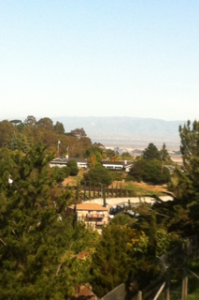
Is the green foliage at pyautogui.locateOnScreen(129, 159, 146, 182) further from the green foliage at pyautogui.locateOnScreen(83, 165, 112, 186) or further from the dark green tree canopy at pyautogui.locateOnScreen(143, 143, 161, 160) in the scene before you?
the dark green tree canopy at pyautogui.locateOnScreen(143, 143, 161, 160)

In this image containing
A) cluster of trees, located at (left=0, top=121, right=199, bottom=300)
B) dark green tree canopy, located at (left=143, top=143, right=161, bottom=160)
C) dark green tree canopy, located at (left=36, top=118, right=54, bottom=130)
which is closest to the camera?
cluster of trees, located at (left=0, top=121, right=199, bottom=300)

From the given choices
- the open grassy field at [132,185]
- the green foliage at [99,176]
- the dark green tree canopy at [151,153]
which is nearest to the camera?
the green foliage at [99,176]

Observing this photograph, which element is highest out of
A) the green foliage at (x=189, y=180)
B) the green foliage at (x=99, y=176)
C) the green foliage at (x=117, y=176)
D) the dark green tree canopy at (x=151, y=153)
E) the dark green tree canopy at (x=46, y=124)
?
the green foliage at (x=189, y=180)

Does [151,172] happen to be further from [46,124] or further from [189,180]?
[46,124]

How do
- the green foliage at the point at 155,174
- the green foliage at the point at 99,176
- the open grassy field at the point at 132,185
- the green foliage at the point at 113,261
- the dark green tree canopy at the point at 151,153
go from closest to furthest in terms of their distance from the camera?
the green foliage at the point at 113,261
the green foliage at the point at 99,176
the open grassy field at the point at 132,185
the green foliage at the point at 155,174
the dark green tree canopy at the point at 151,153

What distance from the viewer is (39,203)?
61.6 ft

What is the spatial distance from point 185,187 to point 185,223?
6.16 feet

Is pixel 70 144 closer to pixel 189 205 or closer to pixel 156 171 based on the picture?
pixel 156 171

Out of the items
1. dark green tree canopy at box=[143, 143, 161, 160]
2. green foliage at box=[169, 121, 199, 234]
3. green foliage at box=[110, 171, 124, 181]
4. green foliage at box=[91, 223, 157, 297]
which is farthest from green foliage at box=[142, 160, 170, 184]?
green foliage at box=[91, 223, 157, 297]

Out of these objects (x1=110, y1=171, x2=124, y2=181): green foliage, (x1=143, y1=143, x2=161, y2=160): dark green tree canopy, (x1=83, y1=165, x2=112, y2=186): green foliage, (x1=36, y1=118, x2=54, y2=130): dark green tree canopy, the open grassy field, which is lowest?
the open grassy field

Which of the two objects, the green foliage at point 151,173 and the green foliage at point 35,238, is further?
the green foliage at point 151,173

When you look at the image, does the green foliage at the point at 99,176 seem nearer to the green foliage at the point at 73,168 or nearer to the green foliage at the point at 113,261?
the green foliage at the point at 73,168

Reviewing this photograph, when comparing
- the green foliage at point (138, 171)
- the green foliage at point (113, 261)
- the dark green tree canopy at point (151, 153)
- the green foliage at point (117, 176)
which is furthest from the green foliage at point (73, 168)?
the green foliage at point (113, 261)

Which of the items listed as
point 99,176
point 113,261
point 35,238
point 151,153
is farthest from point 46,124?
point 113,261
